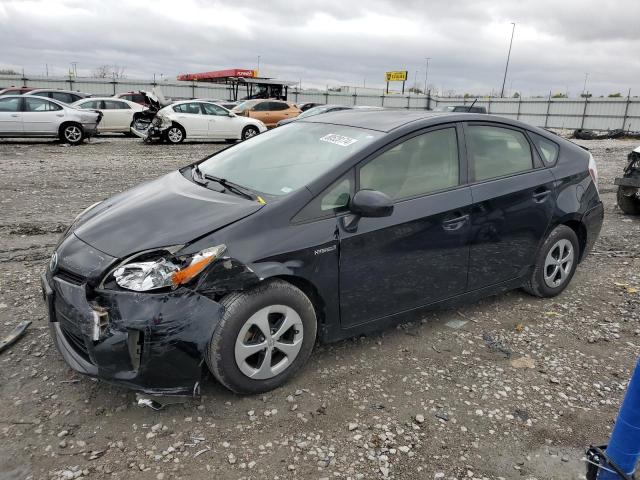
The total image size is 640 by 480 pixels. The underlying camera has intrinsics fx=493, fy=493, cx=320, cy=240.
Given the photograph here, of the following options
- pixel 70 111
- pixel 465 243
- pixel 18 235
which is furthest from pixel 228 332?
pixel 70 111

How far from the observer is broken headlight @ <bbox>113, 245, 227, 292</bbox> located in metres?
2.52

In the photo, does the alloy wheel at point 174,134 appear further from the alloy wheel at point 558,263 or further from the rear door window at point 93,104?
the alloy wheel at point 558,263

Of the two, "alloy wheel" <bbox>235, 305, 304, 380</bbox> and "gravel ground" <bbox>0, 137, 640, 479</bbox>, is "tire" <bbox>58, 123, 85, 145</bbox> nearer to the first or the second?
"gravel ground" <bbox>0, 137, 640, 479</bbox>

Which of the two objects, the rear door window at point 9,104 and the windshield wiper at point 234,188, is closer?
the windshield wiper at point 234,188

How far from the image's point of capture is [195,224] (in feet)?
9.02

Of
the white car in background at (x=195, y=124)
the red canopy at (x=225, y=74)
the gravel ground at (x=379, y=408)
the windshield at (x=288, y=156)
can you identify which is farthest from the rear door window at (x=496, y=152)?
the red canopy at (x=225, y=74)

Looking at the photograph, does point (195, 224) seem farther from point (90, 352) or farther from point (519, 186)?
point (519, 186)

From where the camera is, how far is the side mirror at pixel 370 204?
2.91 metres

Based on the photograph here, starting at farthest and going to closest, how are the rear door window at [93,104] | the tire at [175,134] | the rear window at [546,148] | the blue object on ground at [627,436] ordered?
the rear door window at [93,104] → the tire at [175,134] → the rear window at [546,148] → the blue object on ground at [627,436]

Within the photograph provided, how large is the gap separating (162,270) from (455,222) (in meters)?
1.99

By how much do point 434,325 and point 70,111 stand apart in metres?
14.2

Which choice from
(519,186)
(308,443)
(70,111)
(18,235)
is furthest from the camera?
(70,111)

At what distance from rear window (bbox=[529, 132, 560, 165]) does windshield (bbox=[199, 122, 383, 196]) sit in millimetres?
1641

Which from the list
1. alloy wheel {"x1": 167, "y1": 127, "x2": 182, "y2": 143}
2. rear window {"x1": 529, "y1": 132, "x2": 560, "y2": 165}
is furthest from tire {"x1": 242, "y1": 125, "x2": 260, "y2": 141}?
rear window {"x1": 529, "y1": 132, "x2": 560, "y2": 165}
